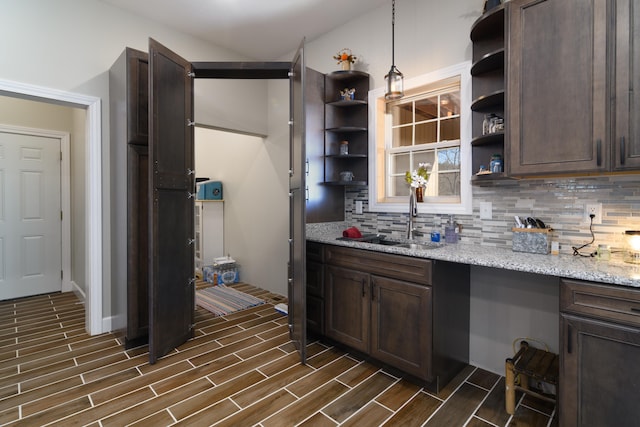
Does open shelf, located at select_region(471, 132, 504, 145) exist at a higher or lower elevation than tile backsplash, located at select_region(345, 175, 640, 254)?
higher

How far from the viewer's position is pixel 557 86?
5.87ft

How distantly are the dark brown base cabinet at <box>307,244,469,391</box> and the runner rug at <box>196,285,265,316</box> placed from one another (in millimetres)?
1545

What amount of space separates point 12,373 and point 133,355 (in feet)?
2.52

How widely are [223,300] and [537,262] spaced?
134 inches

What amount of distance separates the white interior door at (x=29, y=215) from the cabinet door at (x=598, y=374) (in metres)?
5.47

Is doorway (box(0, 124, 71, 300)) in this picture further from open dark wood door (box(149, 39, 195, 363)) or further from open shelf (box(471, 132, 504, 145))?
open shelf (box(471, 132, 504, 145))

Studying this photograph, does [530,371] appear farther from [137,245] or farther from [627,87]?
[137,245]

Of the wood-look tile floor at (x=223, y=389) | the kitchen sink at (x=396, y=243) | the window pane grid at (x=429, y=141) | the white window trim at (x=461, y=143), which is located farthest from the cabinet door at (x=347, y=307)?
the window pane grid at (x=429, y=141)

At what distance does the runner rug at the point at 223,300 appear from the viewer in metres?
3.75

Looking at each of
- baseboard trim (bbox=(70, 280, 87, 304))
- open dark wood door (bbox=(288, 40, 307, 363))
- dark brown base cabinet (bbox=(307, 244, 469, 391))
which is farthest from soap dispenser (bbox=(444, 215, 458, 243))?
baseboard trim (bbox=(70, 280, 87, 304))

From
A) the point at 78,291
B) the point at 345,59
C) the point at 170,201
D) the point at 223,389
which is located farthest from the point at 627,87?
the point at 78,291

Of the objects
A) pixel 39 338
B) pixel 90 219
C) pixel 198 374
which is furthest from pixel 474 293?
pixel 39 338

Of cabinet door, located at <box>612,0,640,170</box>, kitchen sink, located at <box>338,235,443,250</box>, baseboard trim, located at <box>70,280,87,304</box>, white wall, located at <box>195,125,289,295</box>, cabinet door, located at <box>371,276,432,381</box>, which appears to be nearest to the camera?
cabinet door, located at <box>612,0,640,170</box>

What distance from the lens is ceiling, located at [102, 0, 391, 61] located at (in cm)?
307
